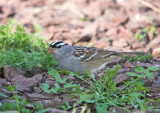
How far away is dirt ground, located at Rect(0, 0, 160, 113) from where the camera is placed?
6828mm

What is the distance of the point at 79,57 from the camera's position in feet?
16.9

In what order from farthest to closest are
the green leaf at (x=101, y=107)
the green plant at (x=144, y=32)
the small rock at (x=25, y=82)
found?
the green plant at (x=144, y=32) < the small rock at (x=25, y=82) < the green leaf at (x=101, y=107)

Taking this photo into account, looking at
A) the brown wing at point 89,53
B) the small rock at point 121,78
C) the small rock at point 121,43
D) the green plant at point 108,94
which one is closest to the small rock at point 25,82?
the green plant at point 108,94

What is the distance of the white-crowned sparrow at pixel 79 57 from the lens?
5027 mm

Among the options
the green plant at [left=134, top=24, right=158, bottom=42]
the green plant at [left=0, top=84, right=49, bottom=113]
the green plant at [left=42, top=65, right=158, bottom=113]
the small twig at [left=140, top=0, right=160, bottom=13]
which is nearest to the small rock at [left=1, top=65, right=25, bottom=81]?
the green plant at [left=42, top=65, right=158, bottom=113]

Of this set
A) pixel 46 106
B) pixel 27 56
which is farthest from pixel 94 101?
pixel 27 56

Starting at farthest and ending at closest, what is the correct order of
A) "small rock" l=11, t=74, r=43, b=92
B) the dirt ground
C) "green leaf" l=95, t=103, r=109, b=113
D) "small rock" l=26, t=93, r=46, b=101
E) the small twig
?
the small twig, the dirt ground, "small rock" l=11, t=74, r=43, b=92, "small rock" l=26, t=93, r=46, b=101, "green leaf" l=95, t=103, r=109, b=113

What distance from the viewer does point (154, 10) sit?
8.86 meters

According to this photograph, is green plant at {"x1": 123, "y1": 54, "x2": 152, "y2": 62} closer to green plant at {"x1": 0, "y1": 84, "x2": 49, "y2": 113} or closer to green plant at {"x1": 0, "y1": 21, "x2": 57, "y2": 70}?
green plant at {"x1": 0, "y1": 21, "x2": 57, "y2": 70}

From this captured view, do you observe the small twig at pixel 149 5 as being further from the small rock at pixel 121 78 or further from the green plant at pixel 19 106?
the green plant at pixel 19 106

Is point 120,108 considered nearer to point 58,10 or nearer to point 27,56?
point 27,56

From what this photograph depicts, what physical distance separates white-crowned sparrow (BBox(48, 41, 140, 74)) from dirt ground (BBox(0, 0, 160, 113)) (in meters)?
0.30

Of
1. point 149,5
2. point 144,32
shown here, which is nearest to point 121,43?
point 144,32

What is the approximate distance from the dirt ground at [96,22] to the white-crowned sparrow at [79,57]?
0.30m
